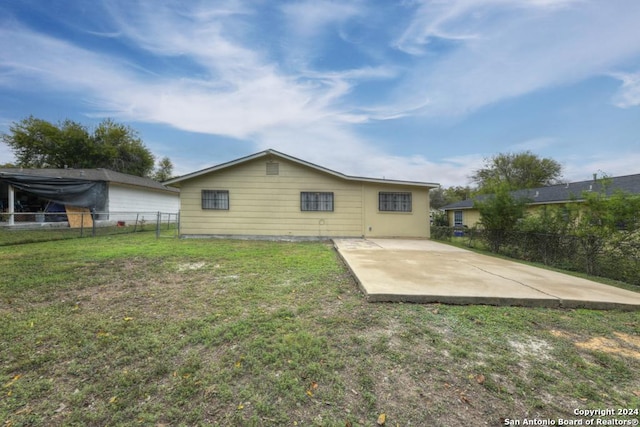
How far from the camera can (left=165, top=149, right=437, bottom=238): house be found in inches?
409

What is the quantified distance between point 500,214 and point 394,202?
12.3ft

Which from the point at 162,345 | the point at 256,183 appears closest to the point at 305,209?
the point at 256,183

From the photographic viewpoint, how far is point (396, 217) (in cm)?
1098

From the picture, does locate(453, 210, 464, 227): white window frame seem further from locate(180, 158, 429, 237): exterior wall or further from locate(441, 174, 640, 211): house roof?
locate(180, 158, 429, 237): exterior wall

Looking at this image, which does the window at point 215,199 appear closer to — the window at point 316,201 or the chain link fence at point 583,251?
the window at point 316,201

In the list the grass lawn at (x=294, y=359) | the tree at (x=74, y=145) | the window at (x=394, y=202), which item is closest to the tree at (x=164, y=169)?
the tree at (x=74, y=145)

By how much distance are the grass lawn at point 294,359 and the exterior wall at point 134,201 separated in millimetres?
13200

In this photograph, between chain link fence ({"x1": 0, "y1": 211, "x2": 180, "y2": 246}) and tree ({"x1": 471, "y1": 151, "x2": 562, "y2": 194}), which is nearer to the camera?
chain link fence ({"x1": 0, "y1": 211, "x2": 180, "y2": 246})

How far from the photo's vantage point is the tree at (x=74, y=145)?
2302cm

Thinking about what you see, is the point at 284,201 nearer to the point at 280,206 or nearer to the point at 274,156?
the point at 280,206

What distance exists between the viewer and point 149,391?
182 cm

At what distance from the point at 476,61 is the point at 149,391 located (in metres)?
13.0

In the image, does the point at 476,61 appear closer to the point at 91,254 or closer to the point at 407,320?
the point at 407,320

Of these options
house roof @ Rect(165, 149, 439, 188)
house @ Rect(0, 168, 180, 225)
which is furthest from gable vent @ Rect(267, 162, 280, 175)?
house @ Rect(0, 168, 180, 225)
